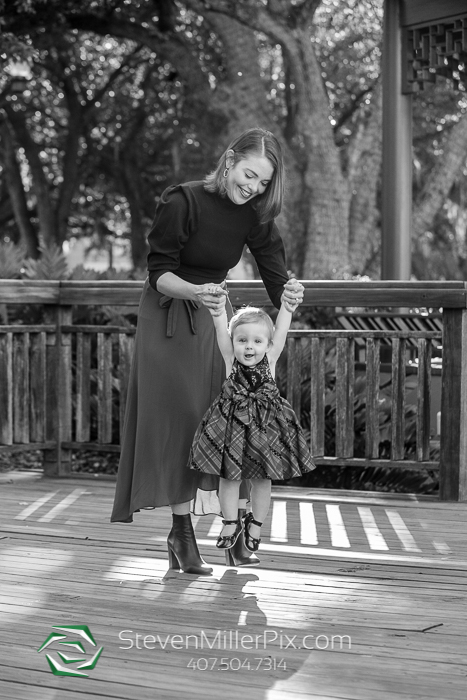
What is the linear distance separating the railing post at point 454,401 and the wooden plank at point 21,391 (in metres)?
2.23

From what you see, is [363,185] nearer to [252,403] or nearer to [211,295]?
[252,403]

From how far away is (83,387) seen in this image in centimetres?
588

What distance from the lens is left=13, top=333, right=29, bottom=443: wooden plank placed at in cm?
574

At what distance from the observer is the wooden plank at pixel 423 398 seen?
5.18 metres

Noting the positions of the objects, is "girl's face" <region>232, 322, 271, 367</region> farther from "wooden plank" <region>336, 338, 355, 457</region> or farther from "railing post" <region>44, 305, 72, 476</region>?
"railing post" <region>44, 305, 72, 476</region>

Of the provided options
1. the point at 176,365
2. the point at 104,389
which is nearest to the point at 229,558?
the point at 176,365

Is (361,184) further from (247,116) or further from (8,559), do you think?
(8,559)

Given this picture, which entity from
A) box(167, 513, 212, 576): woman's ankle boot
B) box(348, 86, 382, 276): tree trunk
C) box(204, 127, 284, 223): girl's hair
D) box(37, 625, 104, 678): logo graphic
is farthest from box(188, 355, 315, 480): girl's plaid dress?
box(348, 86, 382, 276): tree trunk

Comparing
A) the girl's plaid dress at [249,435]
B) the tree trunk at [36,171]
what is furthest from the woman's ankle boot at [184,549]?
the tree trunk at [36,171]

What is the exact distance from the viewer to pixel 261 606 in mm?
3230

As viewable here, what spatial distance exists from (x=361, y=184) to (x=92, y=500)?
334 inches

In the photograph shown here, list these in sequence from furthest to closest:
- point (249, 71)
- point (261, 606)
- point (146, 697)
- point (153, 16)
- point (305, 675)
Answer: point (153, 16), point (249, 71), point (261, 606), point (305, 675), point (146, 697)

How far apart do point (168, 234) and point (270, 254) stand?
455 millimetres

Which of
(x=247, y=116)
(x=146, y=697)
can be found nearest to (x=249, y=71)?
(x=247, y=116)
